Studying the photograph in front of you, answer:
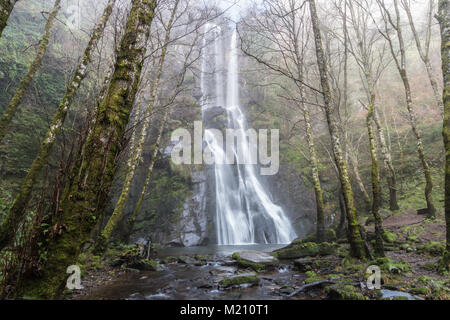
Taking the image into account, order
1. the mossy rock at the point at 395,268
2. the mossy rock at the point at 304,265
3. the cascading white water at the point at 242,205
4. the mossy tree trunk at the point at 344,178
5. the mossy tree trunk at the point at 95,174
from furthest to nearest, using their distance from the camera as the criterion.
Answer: the cascading white water at the point at 242,205 < the mossy rock at the point at 304,265 < the mossy tree trunk at the point at 344,178 < the mossy rock at the point at 395,268 < the mossy tree trunk at the point at 95,174

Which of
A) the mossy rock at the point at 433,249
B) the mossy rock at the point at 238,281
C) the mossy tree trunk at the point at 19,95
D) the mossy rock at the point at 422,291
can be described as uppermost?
the mossy tree trunk at the point at 19,95

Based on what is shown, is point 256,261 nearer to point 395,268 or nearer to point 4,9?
point 395,268

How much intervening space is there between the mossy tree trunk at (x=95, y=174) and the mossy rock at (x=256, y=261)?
550 cm

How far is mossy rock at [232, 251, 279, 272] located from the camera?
6894 mm

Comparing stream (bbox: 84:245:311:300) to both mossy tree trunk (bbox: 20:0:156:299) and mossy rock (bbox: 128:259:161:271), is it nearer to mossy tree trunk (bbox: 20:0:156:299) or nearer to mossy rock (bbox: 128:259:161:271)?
mossy rock (bbox: 128:259:161:271)

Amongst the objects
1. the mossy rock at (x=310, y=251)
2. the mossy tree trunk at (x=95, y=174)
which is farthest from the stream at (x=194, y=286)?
the mossy tree trunk at (x=95, y=174)

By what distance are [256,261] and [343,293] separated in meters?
3.65

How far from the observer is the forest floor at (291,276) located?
13.4 ft

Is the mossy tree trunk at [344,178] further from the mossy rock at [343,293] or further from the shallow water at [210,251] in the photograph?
the shallow water at [210,251]

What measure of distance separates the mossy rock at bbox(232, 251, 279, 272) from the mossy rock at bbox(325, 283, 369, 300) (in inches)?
111

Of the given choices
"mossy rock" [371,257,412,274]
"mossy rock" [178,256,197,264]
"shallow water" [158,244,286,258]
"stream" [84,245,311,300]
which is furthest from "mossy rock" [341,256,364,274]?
"shallow water" [158,244,286,258]

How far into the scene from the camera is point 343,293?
382 centimetres
